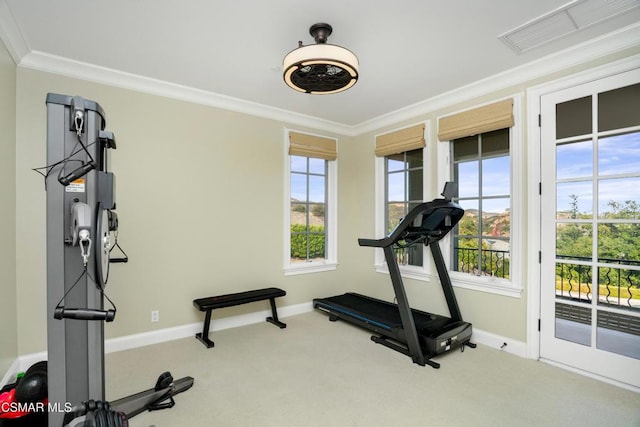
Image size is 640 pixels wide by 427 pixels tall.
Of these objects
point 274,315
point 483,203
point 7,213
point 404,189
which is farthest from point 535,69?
point 7,213

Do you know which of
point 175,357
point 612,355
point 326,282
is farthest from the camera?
point 326,282

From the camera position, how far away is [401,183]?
4.38 metres

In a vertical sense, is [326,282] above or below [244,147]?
below

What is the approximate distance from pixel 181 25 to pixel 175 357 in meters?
2.81

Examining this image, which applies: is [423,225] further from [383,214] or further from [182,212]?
[182,212]

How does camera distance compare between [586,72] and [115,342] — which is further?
[115,342]

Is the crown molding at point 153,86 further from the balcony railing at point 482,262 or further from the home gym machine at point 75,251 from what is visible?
the balcony railing at point 482,262

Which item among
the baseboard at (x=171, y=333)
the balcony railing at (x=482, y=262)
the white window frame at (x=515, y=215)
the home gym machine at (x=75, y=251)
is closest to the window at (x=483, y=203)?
the balcony railing at (x=482, y=262)

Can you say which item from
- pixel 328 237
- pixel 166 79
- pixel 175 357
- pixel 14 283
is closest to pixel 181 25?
pixel 166 79

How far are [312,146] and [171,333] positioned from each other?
113 inches

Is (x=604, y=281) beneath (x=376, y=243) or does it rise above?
beneath

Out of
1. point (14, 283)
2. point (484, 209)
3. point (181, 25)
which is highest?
point (181, 25)

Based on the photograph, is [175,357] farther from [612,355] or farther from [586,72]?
[586,72]

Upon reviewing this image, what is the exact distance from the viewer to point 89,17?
2266 millimetres
